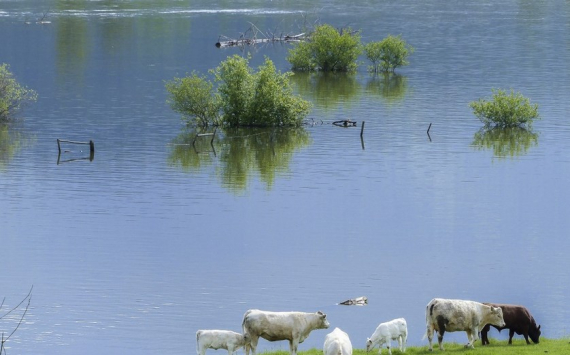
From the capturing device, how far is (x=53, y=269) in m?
54.7

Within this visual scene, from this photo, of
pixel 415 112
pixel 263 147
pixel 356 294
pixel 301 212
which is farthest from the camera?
pixel 415 112

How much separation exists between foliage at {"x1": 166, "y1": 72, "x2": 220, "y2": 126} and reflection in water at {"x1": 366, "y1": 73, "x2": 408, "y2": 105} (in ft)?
74.0

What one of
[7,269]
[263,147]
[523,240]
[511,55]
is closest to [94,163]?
[263,147]

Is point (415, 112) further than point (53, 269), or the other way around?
point (415, 112)

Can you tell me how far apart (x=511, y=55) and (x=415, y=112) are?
5023cm

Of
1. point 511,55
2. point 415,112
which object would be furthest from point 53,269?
point 511,55

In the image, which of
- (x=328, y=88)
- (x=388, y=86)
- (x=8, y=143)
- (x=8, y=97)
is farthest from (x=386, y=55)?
(x=8, y=143)

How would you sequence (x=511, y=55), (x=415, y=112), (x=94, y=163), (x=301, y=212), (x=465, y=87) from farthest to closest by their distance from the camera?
(x=511, y=55), (x=465, y=87), (x=415, y=112), (x=94, y=163), (x=301, y=212)

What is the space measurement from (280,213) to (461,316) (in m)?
33.9

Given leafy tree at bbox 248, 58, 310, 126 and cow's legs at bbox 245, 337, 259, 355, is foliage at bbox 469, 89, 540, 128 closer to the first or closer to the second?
leafy tree at bbox 248, 58, 310, 126

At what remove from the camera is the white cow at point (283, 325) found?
34312 mm

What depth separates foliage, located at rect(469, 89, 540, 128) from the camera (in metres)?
99.9

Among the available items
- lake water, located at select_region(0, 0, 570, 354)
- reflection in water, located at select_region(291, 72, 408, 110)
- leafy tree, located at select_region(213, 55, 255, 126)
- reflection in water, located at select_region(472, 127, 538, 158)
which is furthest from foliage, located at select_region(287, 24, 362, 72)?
reflection in water, located at select_region(472, 127, 538, 158)

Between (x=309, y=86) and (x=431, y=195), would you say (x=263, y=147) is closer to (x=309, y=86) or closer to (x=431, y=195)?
(x=431, y=195)
